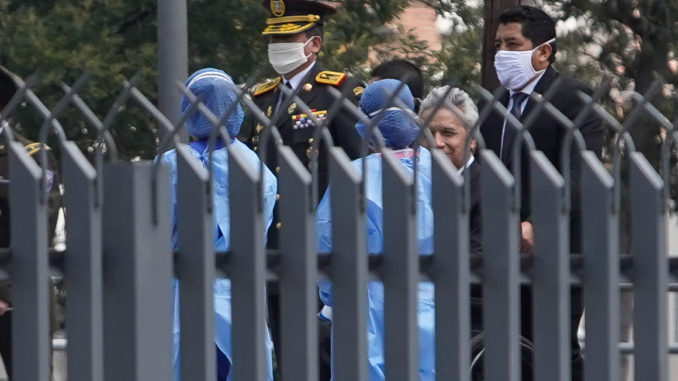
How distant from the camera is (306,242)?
3.54m

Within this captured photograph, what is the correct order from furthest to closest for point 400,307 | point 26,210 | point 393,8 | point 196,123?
point 393,8
point 196,123
point 400,307
point 26,210

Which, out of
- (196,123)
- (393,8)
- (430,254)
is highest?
(430,254)

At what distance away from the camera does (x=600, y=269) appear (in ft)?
12.5

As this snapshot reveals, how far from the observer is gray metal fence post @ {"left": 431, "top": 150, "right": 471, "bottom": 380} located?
12.0 feet

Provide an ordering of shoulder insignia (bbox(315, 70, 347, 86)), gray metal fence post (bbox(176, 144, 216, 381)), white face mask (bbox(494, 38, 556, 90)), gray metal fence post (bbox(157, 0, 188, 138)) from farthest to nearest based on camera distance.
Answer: gray metal fence post (bbox(157, 0, 188, 138))
shoulder insignia (bbox(315, 70, 347, 86))
white face mask (bbox(494, 38, 556, 90))
gray metal fence post (bbox(176, 144, 216, 381))

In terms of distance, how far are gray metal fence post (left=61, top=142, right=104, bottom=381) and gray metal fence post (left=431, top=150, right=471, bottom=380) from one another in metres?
0.73

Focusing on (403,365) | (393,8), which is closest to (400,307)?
(403,365)

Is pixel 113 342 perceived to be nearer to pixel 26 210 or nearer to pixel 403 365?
pixel 26 210

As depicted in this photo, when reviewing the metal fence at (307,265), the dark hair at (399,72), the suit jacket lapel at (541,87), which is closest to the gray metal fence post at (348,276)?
the metal fence at (307,265)

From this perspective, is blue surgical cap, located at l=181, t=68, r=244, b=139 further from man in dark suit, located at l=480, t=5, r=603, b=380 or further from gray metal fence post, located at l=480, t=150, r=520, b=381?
gray metal fence post, located at l=480, t=150, r=520, b=381

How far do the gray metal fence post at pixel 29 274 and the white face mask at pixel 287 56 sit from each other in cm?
366

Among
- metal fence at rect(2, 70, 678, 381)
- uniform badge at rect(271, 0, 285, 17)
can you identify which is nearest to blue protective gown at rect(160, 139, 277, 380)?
metal fence at rect(2, 70, 678, 381)

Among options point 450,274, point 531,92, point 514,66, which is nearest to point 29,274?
point 450,274

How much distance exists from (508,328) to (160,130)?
0.84 m
